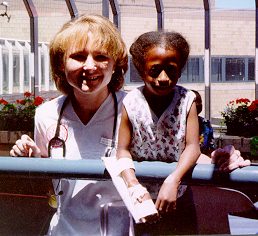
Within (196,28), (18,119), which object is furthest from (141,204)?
(196,28)

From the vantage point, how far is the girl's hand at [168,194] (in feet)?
3.86

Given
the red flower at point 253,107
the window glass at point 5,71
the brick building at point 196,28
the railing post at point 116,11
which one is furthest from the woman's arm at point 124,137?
the window glass at point 5,71

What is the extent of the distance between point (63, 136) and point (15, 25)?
9772 mm

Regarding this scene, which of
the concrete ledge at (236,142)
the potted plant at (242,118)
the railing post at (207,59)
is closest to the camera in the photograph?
the concrete ledge at (236,142)

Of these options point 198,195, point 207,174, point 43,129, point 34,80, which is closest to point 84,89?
point 43,129

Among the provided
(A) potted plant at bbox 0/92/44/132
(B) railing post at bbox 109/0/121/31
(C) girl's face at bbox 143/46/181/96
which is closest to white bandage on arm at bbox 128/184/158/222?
(C) girl's face at bbox 143/46/181/96

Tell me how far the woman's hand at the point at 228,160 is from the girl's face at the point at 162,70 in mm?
254

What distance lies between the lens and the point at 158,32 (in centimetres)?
147

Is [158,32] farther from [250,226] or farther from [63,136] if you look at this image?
[250,226]

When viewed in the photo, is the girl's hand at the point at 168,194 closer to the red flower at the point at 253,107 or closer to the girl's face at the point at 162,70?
the girl's face at the point at 162,70

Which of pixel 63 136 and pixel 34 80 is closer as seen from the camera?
pixel 63 136

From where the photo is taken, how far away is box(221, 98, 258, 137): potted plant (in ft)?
22.7

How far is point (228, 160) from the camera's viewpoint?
116 cm

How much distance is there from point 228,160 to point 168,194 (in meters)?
0.15
